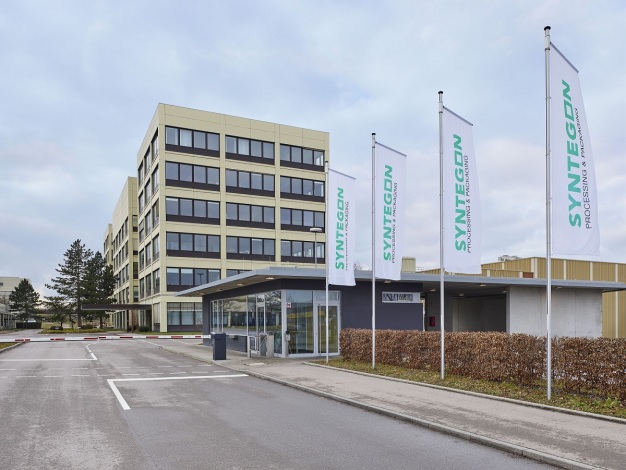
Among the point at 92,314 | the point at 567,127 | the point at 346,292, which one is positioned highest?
the point at 567,127

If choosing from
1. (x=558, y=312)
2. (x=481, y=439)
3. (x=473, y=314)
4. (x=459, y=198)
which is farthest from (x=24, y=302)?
(x=481, y=439)

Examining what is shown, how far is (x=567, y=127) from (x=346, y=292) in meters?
14.1

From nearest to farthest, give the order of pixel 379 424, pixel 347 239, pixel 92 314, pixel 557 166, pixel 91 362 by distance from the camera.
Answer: pixel 379 424 → pixel 557 166 → pixel 347 239 → pixel 91 362 → pixel 92 314

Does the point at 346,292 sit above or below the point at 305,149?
below

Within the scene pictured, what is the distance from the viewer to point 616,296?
145 feet

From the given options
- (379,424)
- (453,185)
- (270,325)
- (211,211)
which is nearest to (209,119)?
(211,211)

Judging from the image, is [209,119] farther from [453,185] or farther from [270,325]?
[453,185]

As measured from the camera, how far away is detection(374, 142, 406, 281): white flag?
59.5 feet

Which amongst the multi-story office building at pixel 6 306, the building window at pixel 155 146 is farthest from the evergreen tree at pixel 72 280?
the building window at pixel 155 146

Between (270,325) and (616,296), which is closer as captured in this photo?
(270,325)

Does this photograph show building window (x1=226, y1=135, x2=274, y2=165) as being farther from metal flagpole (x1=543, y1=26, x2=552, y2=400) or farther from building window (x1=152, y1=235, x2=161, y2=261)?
metal flagpole (x1=543, y1=26, x2=552, y2=400)

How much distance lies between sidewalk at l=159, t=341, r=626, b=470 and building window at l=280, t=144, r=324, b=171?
51284 millimetres

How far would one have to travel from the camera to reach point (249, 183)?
2485 inches

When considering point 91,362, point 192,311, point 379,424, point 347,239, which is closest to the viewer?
point 379,424
